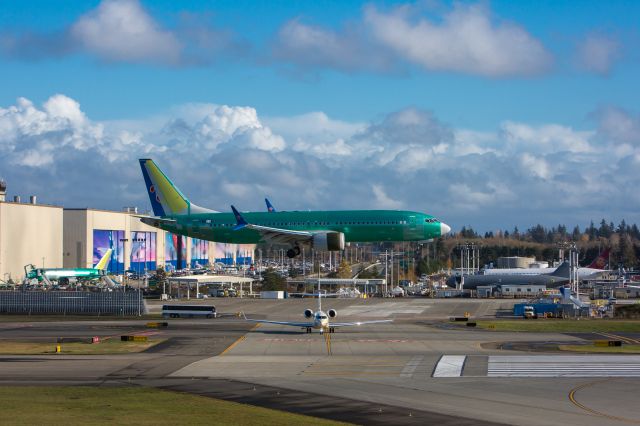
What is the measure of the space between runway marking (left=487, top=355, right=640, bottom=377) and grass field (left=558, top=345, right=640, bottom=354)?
371 centimetres

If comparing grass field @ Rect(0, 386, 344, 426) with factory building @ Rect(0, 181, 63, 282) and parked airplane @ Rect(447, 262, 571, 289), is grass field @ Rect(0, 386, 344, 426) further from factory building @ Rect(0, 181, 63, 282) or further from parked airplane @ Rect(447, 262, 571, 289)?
parked airplane @ Rect(447, 262, 571, 289)

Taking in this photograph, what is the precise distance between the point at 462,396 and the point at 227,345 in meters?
32.3

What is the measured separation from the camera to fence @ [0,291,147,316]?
366ft

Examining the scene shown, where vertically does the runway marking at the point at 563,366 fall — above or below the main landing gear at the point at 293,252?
below

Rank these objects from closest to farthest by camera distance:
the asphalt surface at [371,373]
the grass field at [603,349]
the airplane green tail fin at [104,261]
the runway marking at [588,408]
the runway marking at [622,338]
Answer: the runway marking at [588,408] < the asphalt surface at [371,373] < the grass field at [603,349] < the runway marking at [622,338] < the airplane green tail fin at [104,261]

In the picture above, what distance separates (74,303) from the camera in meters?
114

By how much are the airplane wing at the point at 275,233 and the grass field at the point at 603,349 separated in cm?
3780

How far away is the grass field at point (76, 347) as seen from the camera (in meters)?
66.7

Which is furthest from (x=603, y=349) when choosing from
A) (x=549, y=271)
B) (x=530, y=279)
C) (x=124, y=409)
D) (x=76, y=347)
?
(x=549, y=271)

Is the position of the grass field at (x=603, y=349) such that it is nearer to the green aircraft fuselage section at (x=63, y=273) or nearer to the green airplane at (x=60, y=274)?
the green airplane at (x=60, y=274)

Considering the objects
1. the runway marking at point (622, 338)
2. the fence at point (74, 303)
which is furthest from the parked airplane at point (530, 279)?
the runway marking at point (622, 338)

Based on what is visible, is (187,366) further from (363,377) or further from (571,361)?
(571,361)

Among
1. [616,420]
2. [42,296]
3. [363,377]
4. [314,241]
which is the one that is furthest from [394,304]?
[616,420]

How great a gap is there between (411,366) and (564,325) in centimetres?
4294
